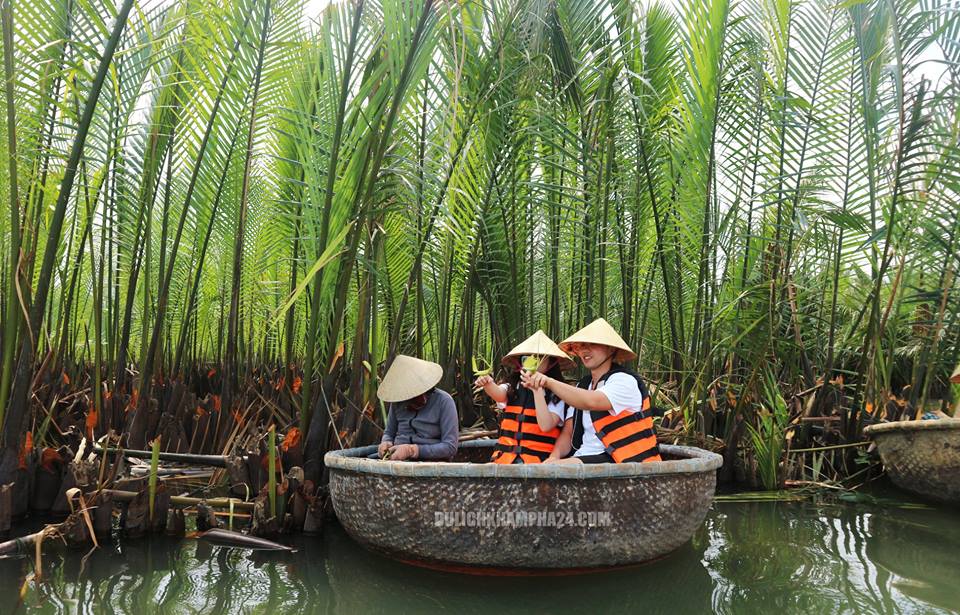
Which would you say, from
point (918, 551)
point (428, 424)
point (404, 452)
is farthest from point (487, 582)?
point (918, 551)

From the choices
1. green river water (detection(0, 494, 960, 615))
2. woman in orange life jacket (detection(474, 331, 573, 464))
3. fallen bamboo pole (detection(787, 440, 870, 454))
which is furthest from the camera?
fallen bamboo pole (detection(787, 440, 870, 454))

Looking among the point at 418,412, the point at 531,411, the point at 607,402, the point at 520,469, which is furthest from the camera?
the point at 418,412

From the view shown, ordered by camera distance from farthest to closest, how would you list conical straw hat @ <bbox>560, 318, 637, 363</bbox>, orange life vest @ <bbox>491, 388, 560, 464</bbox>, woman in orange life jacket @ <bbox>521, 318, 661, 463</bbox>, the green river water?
orange life vest @ <bbox>491, 388, 560, 464</bbox>
conical straw hat @ <bbox>560, 318, 637, 363</bbox>
woman in orange life jacket @ <bbox>521, 318, 661, 463</bbox>
the green river water

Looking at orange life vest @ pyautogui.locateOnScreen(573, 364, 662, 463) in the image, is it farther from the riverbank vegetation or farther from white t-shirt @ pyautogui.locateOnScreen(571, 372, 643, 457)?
the riverbank vegetation

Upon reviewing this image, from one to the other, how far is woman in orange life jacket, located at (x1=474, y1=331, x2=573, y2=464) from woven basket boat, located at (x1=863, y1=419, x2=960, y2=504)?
198 cm

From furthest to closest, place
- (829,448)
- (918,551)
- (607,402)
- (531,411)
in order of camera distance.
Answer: (829,448)
(531,411)
(918,551)
(607,402)

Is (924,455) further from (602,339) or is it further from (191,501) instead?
(191,501)

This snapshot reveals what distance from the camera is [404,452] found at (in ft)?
12.7

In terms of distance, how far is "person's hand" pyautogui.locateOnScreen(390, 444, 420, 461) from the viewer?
3.86m

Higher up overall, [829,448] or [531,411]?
[531,411]

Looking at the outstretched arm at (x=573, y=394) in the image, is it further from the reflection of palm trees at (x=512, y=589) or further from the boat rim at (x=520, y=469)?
the reflection of palm trees at (x=512, y=589)

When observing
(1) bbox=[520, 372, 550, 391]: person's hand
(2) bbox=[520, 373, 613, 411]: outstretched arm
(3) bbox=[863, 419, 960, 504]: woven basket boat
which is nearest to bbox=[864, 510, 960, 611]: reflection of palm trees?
(3) bbox=[863, 419, 960, 504]: woven basket boat

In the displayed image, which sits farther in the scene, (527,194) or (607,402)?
(527,194)

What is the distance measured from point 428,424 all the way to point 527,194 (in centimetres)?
181
